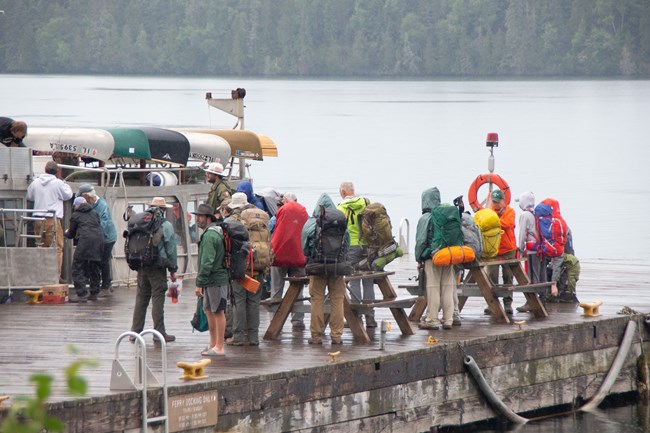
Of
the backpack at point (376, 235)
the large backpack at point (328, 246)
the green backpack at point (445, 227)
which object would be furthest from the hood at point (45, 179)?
the green backpack at point (445, 227)

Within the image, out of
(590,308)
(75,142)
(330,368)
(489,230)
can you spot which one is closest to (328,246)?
(330,368)

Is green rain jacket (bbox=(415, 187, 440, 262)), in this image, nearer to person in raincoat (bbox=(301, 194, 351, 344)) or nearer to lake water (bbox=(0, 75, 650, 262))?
person in raincoat (bbox=(301, 194, 351, 344))

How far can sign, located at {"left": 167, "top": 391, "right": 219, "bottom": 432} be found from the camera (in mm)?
11797

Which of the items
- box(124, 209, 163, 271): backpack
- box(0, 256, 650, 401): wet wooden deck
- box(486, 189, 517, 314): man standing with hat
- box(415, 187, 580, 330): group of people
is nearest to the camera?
box(0, 256, 650, 401): wet wooden deck

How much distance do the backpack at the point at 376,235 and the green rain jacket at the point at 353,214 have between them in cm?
6

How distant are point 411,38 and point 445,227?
156993mm

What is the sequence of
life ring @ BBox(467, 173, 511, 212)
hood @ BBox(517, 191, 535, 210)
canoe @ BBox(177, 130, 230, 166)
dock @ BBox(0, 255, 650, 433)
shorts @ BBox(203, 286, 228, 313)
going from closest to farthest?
dock @ BBox(0, 255, 650, 433) → shorts @ BBox(203, 286, 228, 313) → hood @ BBox(517, 191, 535, 210) → life ring @ BBox(467, 173, 511, 212) → canoe @ BBox(177, 130, 230, 166)

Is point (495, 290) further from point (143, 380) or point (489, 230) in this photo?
point (143, 380)

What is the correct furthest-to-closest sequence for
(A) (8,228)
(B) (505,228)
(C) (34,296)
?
(A) (8,228)
(C) (34,296)
(B) (505,228)

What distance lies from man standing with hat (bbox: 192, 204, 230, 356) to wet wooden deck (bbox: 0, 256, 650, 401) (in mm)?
459

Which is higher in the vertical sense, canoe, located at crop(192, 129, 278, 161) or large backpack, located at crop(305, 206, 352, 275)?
canoe, located at crop(192, 129, 278, 161)

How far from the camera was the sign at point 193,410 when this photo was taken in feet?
38.7

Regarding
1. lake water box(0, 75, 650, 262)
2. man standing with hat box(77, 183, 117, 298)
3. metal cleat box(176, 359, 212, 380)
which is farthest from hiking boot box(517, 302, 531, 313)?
lake water box(0, 75, 650, 262)

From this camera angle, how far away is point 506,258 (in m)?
16.4
